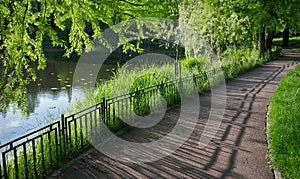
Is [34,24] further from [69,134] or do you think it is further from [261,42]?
[261,42]

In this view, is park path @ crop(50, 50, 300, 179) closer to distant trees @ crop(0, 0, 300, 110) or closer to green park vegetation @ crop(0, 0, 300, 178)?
green park vegetation @ crop(0, 0, 300, 178)

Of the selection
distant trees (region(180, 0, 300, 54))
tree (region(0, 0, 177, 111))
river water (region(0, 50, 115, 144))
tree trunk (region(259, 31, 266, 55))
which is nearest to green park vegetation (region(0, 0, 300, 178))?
tree (region(0, 0, 177, 111))

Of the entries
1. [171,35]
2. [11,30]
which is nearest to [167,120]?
[11,30]

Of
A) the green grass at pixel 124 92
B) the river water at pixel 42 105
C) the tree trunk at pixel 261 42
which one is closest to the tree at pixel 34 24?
the river water at pixel 42 105

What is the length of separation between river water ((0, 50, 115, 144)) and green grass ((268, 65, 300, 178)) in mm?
4330

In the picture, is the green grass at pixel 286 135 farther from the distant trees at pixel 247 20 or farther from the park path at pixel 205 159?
the distant trees at pixel 247 20

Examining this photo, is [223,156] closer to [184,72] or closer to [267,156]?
[267,156]

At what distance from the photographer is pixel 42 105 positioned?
13.1 m

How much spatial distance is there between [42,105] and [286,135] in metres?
9.76

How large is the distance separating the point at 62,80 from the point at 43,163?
16.1 m

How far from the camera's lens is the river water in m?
9.16

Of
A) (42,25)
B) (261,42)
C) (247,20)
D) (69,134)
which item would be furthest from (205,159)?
(261,42)

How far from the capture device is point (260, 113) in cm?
905

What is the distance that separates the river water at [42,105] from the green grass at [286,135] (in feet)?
14.2
